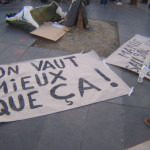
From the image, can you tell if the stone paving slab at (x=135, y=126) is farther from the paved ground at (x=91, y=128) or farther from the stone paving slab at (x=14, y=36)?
the stone paving slab at (x=14, y=36)

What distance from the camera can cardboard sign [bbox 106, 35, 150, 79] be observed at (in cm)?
306

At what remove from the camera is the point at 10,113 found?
6.79ft

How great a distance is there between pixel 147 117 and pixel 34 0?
6.42 metres

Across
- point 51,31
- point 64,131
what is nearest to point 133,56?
point 51,31

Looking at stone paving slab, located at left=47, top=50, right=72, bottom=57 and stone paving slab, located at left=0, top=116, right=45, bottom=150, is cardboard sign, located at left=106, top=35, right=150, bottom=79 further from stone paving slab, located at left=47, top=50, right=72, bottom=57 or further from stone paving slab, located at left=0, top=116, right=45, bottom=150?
stone paving slab, located at left=0, top=116, right=45, bottom=150

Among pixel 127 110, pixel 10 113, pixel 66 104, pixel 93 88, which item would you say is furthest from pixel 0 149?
pixel 127 110

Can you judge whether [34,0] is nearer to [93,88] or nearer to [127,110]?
[93,88]

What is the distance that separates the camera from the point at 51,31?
3.96 meters

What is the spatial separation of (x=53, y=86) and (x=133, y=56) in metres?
1.81

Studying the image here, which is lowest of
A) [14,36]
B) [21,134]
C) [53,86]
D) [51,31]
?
[21,134]

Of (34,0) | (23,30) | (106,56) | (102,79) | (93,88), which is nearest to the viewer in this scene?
(93,88)

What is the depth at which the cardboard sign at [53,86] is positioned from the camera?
2.17 metres

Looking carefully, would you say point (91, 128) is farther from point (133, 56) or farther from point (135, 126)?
point (133, 56)

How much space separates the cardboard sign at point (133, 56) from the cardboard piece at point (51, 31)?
4.49 feet
